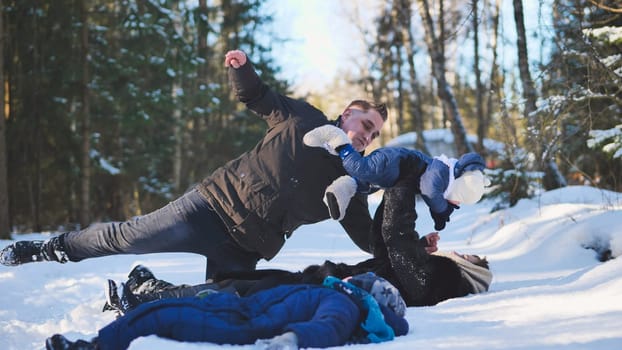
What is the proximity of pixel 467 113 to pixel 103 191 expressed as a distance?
24.0m

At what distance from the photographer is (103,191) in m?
16.4

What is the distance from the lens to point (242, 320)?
248 centimetres

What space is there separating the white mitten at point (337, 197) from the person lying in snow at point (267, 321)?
87 cm

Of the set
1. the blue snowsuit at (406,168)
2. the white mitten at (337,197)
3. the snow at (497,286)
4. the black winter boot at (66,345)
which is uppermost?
the blue snowsuit at (406,168)

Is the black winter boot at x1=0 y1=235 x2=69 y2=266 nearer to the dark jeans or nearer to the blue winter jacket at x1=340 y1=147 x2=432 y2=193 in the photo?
the dark jeans

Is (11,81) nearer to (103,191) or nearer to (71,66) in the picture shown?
(71,66)

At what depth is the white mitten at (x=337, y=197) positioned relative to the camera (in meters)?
3.56

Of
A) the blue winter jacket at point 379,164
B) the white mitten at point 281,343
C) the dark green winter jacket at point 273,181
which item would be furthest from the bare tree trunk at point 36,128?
the white mitten at point 281,343

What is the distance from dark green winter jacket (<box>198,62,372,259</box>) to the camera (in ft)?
12.1

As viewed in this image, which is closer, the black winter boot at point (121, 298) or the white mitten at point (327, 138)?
the black winter boot at point (121, 298)

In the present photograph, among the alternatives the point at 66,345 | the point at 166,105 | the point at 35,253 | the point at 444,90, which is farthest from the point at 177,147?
the point at 66,345

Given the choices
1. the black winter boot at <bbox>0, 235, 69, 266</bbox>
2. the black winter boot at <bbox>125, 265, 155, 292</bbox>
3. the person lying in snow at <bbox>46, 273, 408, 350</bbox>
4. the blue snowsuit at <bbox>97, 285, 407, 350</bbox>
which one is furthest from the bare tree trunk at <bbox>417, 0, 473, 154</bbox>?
the blue snowsuit at <bbox>97, 285, 407, 350</bbox>

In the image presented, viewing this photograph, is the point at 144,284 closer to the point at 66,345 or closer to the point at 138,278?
the point at 138,278

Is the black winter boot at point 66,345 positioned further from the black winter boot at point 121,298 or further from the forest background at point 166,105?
the forest background at point 166,105
